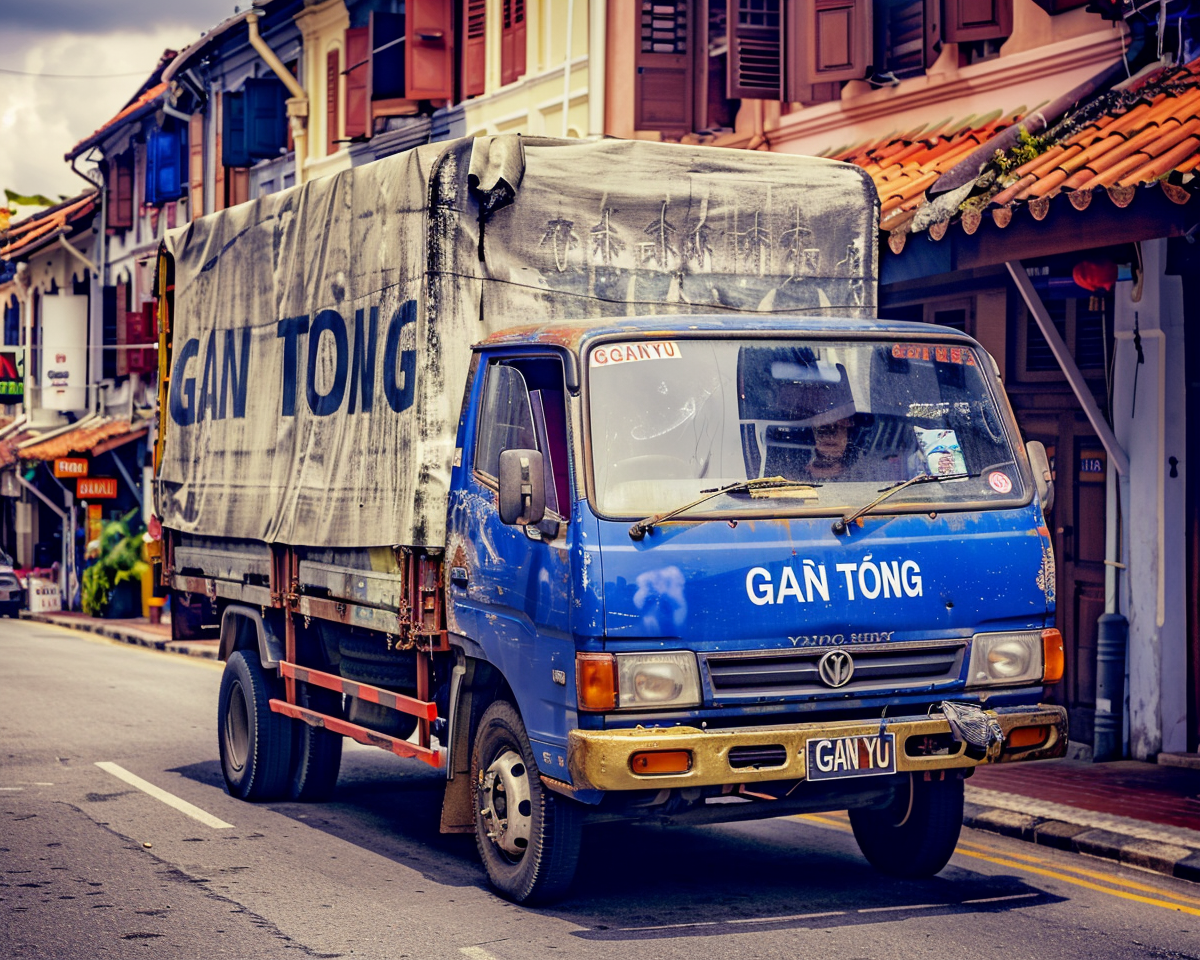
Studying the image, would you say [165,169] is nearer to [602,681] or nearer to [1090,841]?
[1090,841]

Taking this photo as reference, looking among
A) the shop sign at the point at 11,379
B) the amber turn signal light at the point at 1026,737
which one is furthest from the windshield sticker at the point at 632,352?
the shop sign at the point at 11,379

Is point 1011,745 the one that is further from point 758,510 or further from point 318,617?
point 318,617

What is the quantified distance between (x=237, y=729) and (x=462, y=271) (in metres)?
3.99

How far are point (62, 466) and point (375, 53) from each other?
13.1 metres

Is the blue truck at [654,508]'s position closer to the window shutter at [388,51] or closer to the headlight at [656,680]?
the headlight at [656,680]

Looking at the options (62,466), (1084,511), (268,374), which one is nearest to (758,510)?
(268,374)

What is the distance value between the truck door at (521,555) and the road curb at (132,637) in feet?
47.3

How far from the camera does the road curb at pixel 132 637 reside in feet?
80.3

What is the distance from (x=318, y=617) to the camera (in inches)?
356

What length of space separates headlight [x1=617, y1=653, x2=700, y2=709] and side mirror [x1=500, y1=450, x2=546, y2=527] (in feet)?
2.30

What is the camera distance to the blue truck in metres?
6.40

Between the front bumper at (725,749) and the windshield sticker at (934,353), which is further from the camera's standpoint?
the windshield sticker at (934,353)

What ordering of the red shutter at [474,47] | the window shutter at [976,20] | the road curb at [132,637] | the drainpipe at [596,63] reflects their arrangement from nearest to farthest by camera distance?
the window shutter at [976,20]
the drainpipe at [596,63]
the red shutter at [474,47]
the road curb at [132,637]

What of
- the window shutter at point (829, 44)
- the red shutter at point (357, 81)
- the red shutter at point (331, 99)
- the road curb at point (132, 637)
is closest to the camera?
the window shutter at point (829, 44)
